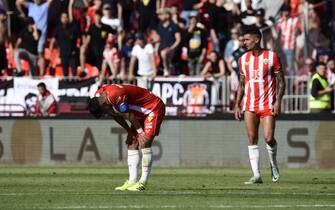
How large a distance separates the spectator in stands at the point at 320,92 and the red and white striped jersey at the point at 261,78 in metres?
6.80

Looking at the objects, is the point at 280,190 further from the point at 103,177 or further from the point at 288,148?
the point at 288,148

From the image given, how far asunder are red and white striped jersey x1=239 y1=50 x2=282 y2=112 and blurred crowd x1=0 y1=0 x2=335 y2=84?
7702 millimetres

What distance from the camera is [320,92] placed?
24391 mm

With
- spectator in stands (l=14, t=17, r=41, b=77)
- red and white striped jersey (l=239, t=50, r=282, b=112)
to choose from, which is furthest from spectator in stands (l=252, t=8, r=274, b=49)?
red and white striped jersey (l=239, t=50, r=282, b=112)

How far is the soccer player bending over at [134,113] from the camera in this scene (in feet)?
50.1

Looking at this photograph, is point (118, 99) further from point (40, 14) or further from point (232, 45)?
point (40, 14)

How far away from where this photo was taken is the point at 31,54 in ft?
92.6

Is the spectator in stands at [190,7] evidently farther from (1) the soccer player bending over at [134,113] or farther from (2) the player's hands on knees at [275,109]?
(1) the soccer player bending over at [134,113]

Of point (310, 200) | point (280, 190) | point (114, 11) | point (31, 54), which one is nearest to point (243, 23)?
point (114, 11)

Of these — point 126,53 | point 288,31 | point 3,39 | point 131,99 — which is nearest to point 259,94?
point 131,99

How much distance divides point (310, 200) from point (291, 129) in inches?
406

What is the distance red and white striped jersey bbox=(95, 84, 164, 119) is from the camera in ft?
50.2

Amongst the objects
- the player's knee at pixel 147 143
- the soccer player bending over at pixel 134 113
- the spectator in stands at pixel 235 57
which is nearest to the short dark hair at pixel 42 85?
the spectator in stands at pixel 235 57

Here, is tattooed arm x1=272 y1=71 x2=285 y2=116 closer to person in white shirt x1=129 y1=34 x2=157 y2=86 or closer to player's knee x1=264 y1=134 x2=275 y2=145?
player's knee x1=264 y1=134 x2=275 y2=145
